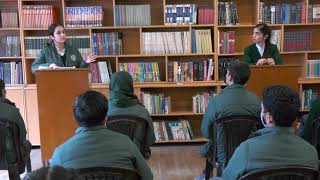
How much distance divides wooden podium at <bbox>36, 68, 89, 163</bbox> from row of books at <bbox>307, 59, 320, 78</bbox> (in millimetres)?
3162

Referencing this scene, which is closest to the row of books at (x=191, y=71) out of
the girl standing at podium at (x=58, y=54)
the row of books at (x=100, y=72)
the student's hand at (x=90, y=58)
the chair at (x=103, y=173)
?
Result: the row of books at (x=100, y=72)

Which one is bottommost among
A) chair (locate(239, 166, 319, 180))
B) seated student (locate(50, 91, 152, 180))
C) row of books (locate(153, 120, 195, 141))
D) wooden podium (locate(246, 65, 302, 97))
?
row of books (locate(153, 120, 195, 141))

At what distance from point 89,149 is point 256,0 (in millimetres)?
3881

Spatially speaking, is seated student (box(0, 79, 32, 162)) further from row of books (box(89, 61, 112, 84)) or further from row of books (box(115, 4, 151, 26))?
row of books (box(115, 4, 151, 26))

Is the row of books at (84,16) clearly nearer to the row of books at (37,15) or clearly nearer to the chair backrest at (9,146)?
the row of books at (37,15)

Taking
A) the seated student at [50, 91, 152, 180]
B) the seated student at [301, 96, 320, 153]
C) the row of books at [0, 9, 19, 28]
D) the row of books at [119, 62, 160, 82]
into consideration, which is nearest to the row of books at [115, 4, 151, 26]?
the row of books at [119, 62, 160, 82]

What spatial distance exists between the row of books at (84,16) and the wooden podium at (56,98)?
156 cm

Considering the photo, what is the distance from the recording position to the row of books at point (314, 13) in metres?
5.04

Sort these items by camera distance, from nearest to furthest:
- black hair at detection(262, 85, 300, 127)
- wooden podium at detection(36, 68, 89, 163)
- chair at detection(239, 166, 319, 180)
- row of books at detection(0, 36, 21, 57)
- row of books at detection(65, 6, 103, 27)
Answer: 1. chair at detection(239, 166, 319, 180)
2. black hair at detection(262, 85, 300, 127)
3. wooden podium at detection(36, 68, 89, 163)
4. row of books at detection(65, 6, 103, 27)
5. row of books at detection(0, 36, 21, 57)

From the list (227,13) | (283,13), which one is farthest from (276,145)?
(283,13)

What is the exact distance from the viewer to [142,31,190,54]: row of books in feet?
16.6

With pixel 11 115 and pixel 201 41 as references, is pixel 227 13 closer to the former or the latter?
pixel 201 41

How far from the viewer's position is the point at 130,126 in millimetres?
2953

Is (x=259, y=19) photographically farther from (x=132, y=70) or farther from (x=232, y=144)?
(x=232, y=144)
